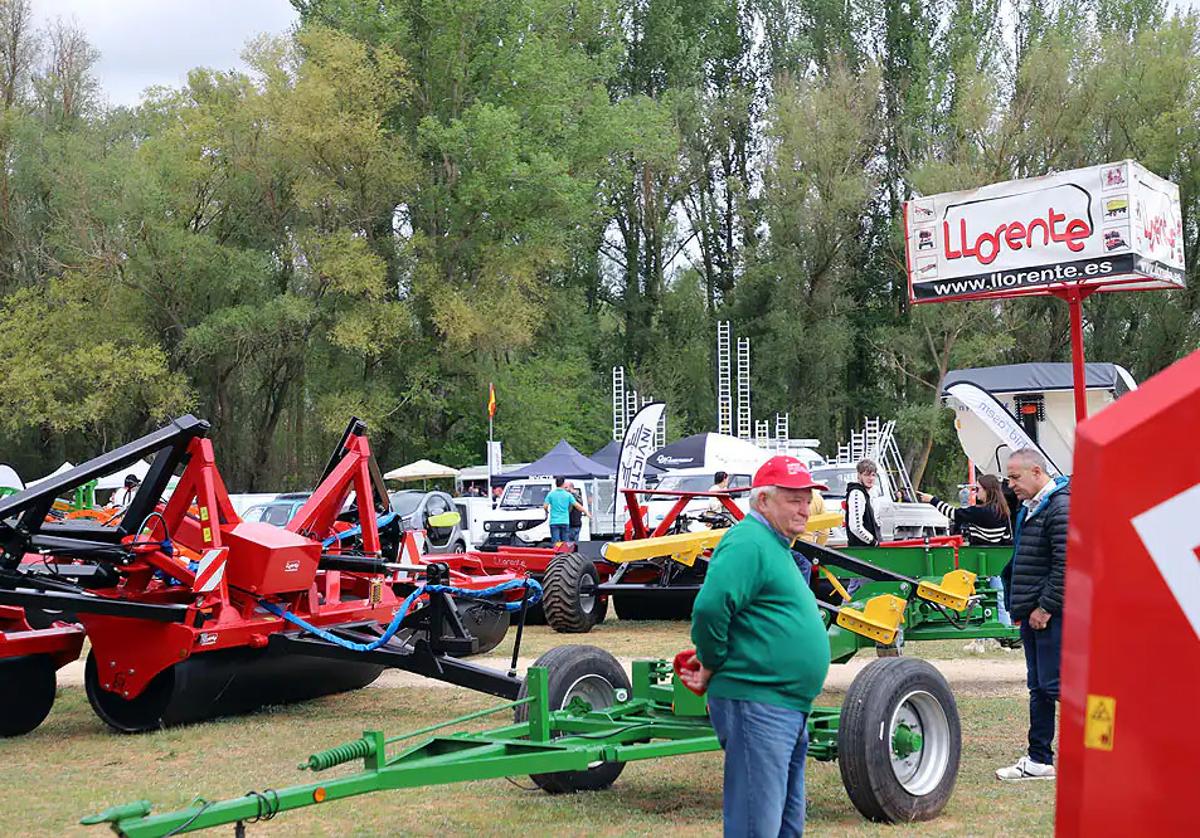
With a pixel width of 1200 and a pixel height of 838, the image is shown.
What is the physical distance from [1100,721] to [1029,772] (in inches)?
222

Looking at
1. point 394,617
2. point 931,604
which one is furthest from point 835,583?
point 394,617

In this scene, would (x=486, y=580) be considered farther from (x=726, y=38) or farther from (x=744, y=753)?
(x=726, y=38)

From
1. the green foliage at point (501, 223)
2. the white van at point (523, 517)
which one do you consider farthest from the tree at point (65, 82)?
the white van at point (523, 517)

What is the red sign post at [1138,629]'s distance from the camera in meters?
2.42

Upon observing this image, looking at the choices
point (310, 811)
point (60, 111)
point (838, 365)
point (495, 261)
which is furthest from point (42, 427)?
point (310, 811)

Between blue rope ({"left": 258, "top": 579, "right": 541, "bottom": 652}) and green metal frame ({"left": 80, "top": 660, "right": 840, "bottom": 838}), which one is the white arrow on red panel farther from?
blue rope ({"left": 258, "top": 579, "right": 541, "bottom": 652})

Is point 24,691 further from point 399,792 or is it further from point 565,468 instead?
point 565,468

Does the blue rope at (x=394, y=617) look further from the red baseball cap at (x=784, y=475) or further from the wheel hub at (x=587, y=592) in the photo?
the wheel hub at (x=587, y=592)

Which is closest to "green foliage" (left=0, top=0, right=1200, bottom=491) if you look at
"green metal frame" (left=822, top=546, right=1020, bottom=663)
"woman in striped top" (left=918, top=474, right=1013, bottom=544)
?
"woman in striped top" (left=918, top=474, right=1013, bottom=544)

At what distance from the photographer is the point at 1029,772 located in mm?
7719

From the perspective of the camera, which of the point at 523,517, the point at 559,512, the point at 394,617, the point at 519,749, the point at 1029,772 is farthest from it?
the point at 523,517

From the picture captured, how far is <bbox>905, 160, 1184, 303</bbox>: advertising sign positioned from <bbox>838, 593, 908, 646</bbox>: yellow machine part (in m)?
7.41

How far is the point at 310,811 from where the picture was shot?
744 centimetres

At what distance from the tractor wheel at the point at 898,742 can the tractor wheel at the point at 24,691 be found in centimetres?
609
